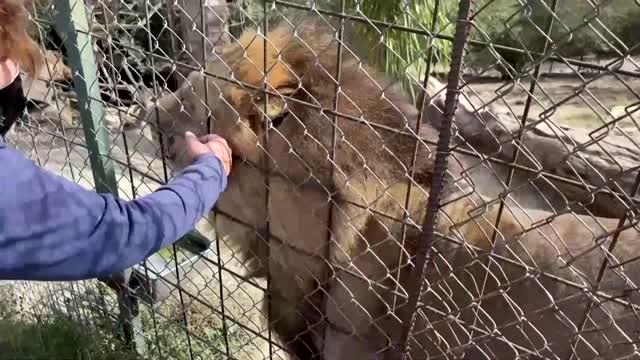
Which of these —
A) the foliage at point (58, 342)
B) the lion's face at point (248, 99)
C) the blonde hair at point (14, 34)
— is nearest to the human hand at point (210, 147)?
the lion's face at point (248, 99)

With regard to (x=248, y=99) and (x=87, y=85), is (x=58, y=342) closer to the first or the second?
(x=87, y=85)

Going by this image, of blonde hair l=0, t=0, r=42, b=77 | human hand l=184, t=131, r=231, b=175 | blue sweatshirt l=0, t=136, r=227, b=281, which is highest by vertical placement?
blonde hair l=0, t=0, r=42, b=77

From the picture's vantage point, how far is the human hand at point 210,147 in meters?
2.06

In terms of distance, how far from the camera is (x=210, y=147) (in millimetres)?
2096

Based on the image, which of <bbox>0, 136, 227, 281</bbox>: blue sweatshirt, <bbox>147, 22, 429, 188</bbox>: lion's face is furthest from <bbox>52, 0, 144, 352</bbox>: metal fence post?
<bbox>0, 136, 227, 281</bbox>: blue sweatshirt

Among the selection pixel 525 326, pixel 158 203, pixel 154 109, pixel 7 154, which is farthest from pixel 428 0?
pixel 7 154

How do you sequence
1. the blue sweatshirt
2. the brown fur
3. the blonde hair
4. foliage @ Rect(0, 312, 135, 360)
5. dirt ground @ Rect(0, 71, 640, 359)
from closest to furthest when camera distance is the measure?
the blue sweatshirt → the blonde hair → the brown fur → dirt ground @ Rect(0, 71, 640, 359) → foliage @ Rect(0, 312, 135, 360)

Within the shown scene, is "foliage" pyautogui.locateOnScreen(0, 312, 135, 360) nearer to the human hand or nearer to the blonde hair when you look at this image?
the human hand

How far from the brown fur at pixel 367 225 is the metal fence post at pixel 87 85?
455 mm

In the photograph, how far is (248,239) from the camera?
2.57m

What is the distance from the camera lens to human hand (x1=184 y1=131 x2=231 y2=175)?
6.75ft

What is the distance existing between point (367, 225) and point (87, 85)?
1.26 meters

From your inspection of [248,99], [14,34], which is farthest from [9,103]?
[248,99]

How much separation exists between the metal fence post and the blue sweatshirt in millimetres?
931
